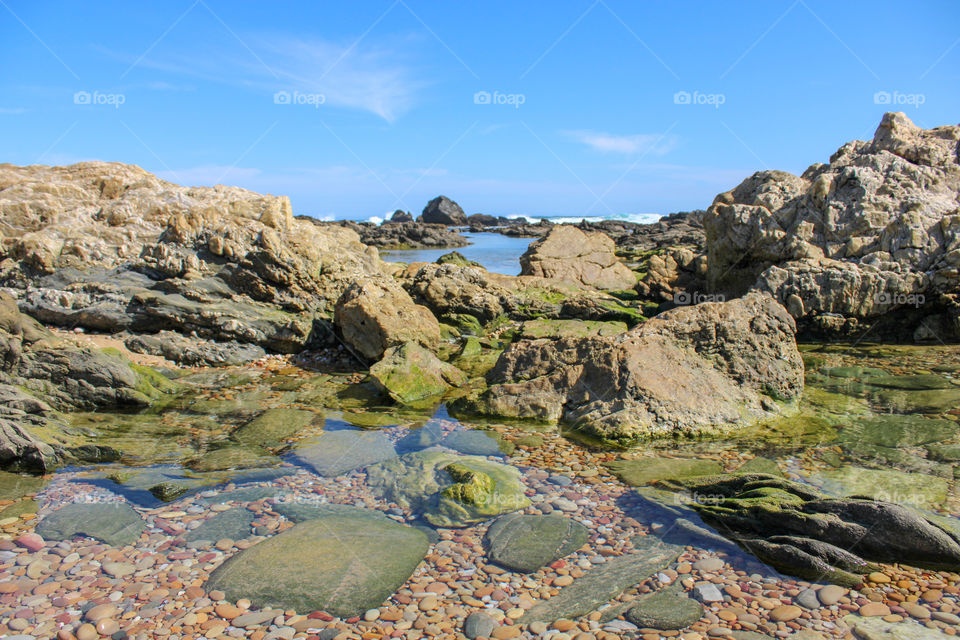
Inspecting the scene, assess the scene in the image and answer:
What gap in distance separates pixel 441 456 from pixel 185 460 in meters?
2.77

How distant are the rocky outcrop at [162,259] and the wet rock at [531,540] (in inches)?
314

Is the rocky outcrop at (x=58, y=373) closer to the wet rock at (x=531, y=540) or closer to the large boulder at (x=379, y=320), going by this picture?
the large boulder at (x=379, y=320)

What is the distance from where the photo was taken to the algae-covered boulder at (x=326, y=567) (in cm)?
427

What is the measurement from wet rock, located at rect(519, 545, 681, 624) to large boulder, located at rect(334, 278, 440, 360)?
6.86m

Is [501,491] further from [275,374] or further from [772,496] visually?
[275,374]

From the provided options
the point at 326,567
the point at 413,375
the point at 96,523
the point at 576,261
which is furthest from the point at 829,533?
the point at 576,261

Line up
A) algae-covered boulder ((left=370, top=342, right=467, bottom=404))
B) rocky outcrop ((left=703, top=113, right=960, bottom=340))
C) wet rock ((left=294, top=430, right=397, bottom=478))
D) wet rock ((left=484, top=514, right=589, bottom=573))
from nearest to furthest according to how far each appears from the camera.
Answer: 1. wet rock ((left=484, top=514, right=589, bottom=573))
2. wet rock ((left=294, top=430, right=397, bottom=478))
3. algae-covered boulder ((left=370, top=342, right=467, bottom=404))
4. rocky outcrop ((left=703, top=113, right=960, bottom=340))

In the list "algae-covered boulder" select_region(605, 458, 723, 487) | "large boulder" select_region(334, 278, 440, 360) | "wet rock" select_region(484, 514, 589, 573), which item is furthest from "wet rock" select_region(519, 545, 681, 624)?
"large boulder" select_region(334, 278, 440, 360)

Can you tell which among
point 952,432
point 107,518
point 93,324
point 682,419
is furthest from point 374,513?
point 93,324

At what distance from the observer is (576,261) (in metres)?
20.3

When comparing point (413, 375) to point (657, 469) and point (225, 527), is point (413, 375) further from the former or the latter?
point (225, 527)

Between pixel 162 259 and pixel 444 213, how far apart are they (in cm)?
7695

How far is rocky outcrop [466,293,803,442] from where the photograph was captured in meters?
7.80

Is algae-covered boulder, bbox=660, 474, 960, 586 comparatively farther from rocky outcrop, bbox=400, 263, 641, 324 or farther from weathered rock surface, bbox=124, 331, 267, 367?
rocky outcrop, bbox=400, 263, 641, 324
